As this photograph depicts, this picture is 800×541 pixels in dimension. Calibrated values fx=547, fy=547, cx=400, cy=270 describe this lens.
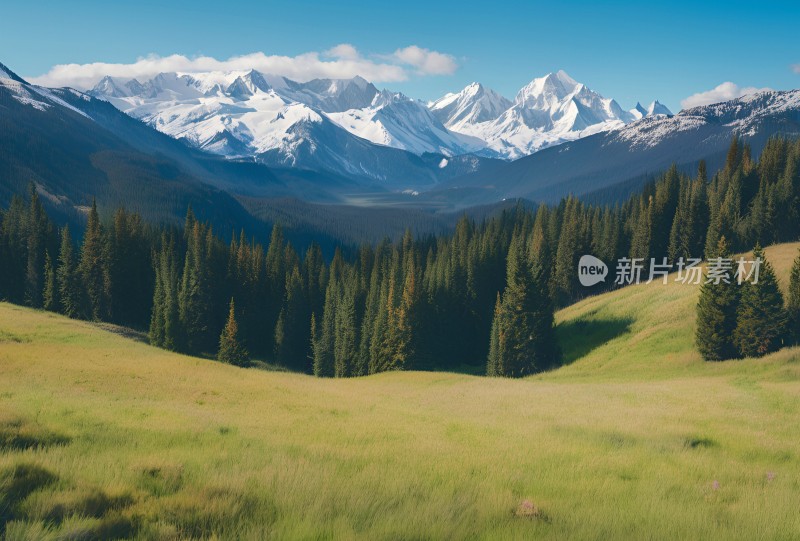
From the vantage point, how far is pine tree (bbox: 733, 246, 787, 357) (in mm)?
52094

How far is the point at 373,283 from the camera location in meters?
92.6

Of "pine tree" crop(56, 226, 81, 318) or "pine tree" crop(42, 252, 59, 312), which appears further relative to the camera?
"pine tree" crop(42, 252, 59, 312)

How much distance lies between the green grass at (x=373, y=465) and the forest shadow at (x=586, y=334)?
129ft

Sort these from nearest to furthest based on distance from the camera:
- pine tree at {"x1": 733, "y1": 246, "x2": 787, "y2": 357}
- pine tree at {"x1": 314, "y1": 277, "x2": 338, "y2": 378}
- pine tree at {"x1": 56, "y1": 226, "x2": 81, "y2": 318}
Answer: pine tree at {"x1": 733, "y1": 246, "x2": 787, "y2": 357} → pine tree at {"x1": 56, "y1": 226, "x2": 81, "y2": 318} → pine tree at {"x1": 314, "y1": 277, "x2": 338, "y2": 378}

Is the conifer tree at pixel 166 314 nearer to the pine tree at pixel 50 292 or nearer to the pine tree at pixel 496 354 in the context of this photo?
the pine tree at pixel 50 292

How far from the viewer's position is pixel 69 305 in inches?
3378

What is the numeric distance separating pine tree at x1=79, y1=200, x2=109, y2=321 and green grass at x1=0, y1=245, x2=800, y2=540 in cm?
6389

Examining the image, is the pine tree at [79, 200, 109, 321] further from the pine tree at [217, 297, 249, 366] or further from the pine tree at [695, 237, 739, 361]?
the pine tree at [695, 237, 739, 361]

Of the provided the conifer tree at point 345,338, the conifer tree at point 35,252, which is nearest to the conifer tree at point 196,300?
the conifer tree at point 345,338

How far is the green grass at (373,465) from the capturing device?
747 cm

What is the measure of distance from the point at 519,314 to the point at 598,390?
32.1 meters

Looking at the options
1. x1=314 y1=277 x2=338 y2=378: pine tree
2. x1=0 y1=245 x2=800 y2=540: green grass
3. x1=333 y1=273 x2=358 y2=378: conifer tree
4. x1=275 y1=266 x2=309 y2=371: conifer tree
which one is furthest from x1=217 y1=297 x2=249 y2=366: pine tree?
x1=0 y1=245 x2=800 y2=540: green grass

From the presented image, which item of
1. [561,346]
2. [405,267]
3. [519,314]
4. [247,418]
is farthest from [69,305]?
[247,418]

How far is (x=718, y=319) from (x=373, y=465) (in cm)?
5405
